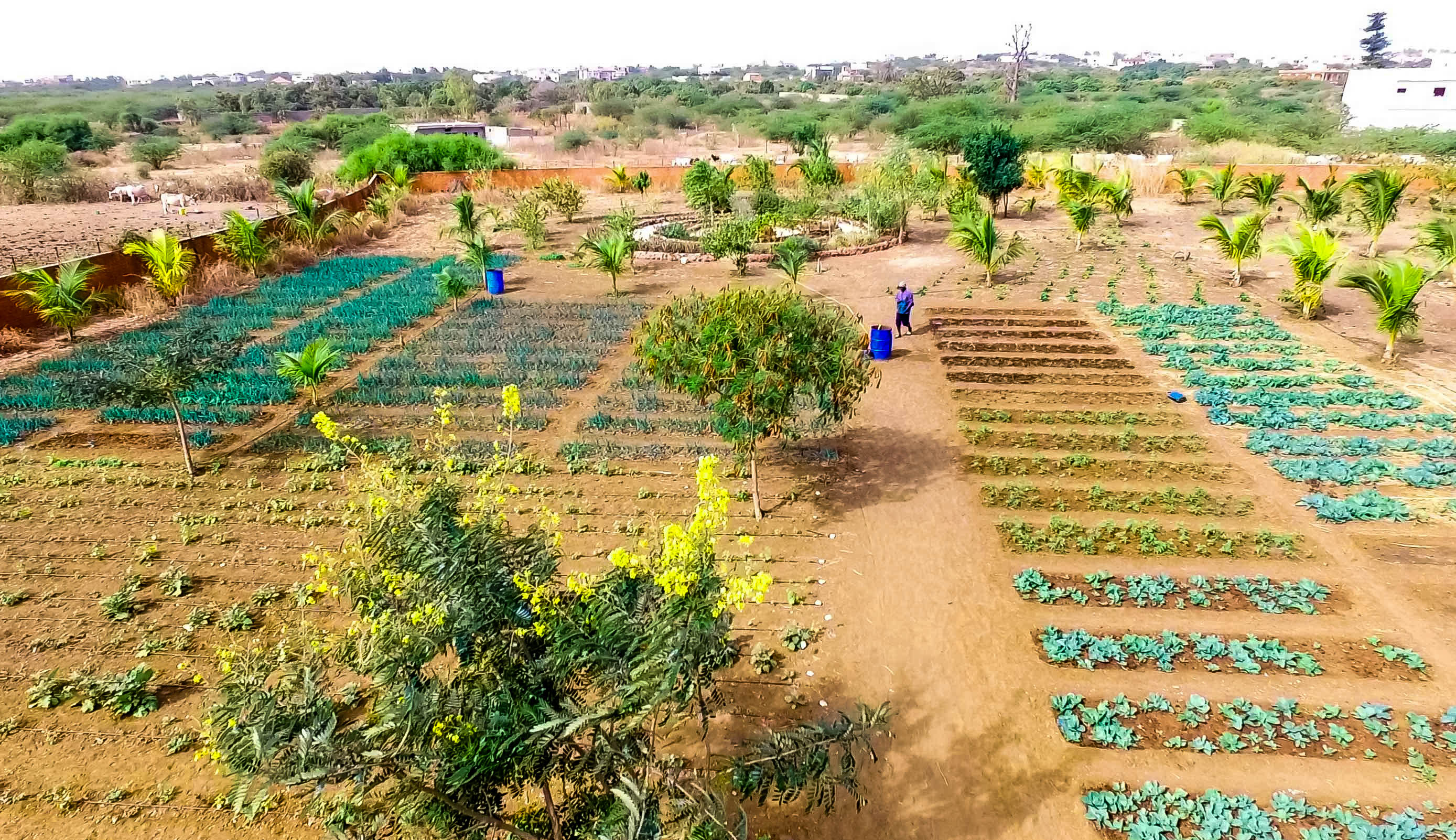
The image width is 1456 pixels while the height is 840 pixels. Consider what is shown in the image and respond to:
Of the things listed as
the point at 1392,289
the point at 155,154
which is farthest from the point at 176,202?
the point at 1392,289

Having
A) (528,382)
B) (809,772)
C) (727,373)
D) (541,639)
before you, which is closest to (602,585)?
(541,639)

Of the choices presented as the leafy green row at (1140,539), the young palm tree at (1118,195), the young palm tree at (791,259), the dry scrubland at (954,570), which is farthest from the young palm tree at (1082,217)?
the leafy green row at (1140,539)

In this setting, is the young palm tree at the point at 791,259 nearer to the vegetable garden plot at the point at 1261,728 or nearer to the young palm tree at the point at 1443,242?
the vegetable garden plot at the point at 1261,728

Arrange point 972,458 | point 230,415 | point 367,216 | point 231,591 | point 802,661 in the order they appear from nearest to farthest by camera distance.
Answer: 1. point 802,661
2. point 231,591
3. point 972,458
4. point 230,415
5. point 367,216

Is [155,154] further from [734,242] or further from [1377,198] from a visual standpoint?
[1377,198]

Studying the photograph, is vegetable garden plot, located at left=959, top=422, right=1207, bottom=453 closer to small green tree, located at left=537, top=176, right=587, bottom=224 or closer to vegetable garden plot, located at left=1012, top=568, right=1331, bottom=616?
vegetable garden plot, located at left=1012, top=568, right=1331, bottom=616

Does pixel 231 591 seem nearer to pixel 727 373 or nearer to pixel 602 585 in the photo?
pixel 727 373
